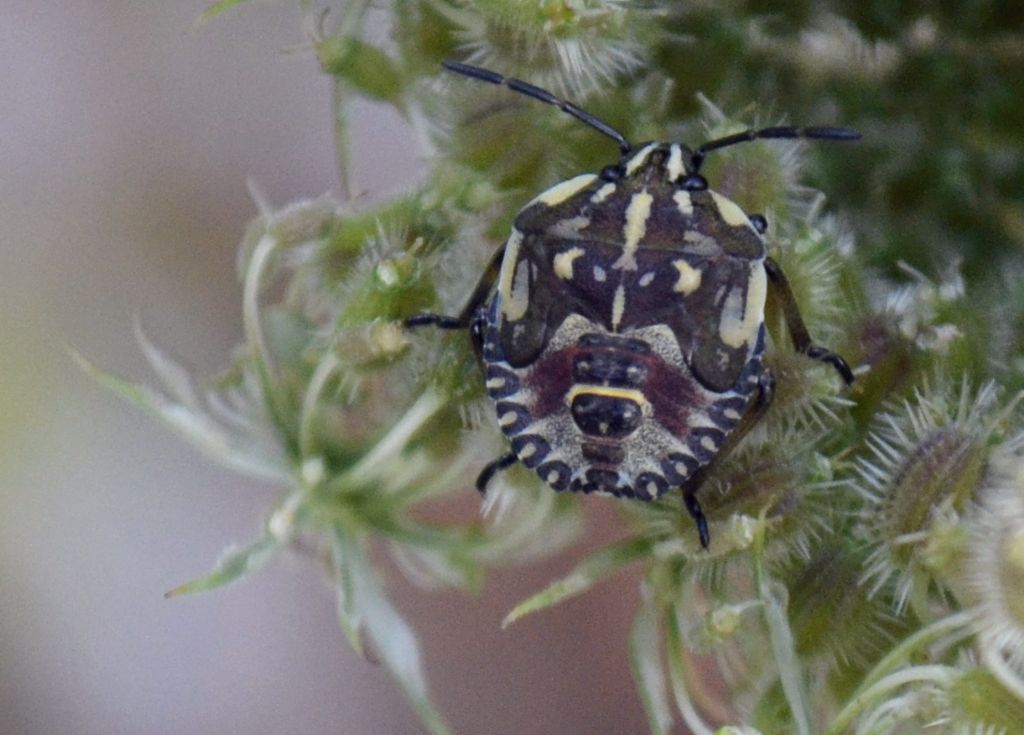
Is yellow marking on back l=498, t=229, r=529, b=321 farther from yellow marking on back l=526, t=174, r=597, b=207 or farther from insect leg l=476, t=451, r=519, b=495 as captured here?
insect leg l=476, t=451, r=519, b=495

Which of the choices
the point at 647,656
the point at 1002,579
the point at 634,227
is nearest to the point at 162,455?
the point at 647,656

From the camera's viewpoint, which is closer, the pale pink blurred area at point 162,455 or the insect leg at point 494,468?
the insect leg at point 494,468

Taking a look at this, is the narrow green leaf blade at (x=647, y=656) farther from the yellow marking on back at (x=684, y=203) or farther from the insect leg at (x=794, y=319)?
the yellow marking on back at (x=684, y=203)

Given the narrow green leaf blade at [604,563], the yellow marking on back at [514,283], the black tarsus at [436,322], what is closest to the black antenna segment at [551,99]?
the yellow marking on back at [514,283]

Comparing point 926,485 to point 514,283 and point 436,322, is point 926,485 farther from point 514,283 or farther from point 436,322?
point 436,322

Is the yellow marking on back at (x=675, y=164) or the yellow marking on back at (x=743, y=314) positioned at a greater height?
the yellow marking on back at (x=675, y=164)

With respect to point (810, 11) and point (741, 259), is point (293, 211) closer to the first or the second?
point (741, 259)
